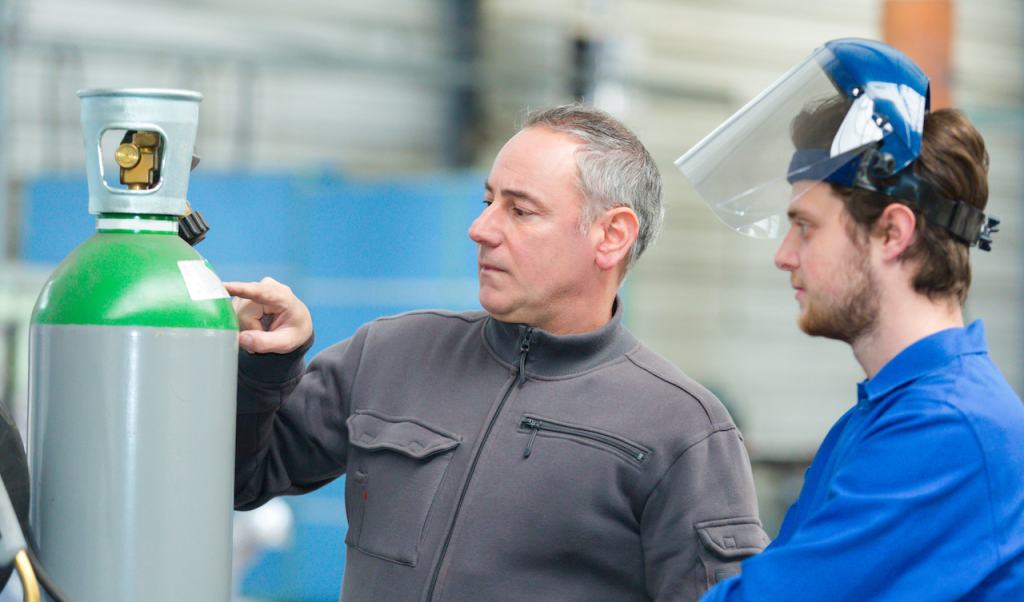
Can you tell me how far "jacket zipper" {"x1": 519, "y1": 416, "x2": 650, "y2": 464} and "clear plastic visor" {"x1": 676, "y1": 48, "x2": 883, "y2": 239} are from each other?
318 millimetres

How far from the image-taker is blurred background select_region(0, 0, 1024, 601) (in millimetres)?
6441

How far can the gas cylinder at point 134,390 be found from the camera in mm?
1424

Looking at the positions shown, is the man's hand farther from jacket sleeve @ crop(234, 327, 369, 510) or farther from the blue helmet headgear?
the blue helmet headgear

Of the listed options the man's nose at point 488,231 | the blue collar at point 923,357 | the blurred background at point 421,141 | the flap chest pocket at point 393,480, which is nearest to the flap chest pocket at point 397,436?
the flap chest pocket at point 393,480

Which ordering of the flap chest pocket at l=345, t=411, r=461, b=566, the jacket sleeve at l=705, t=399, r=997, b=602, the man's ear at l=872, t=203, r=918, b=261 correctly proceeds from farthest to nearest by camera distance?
the flap chest pocket at l=345, t=411, r=461, b=566 < the man's ear at l=872, t=203, r=918, b=261 < the jacket sleeve at l=705, t=399, r=997, b=602

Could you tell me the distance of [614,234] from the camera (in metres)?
1.97

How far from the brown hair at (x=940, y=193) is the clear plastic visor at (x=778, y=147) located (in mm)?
13

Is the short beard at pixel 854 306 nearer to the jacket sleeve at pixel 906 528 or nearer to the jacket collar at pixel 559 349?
the jacket sleeve at pixel 906 528

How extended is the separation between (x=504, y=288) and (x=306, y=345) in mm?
282

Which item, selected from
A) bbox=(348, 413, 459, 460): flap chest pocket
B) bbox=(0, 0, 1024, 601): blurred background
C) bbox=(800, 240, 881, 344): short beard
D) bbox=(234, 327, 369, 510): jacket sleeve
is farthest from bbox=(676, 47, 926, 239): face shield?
bbox=(0, 0, 1024, 601): blurred background

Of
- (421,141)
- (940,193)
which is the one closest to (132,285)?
(940,193)

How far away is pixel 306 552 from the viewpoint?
6.45 meters

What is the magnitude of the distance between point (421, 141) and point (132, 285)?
22.7 ft

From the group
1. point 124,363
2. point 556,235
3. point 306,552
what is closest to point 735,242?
point 306,552
